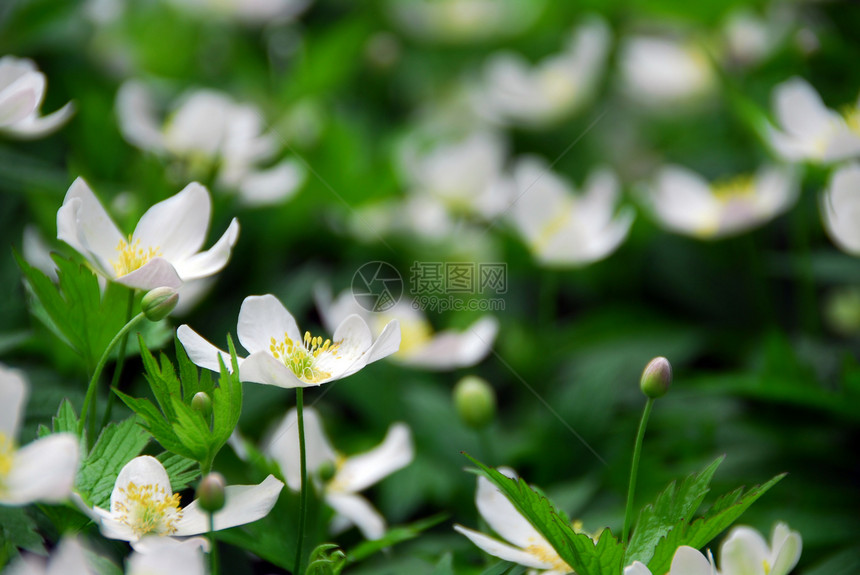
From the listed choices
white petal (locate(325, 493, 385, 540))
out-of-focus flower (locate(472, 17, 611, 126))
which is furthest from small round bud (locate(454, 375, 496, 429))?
out-of-focus flower (locate(472, 17, 611, 126))

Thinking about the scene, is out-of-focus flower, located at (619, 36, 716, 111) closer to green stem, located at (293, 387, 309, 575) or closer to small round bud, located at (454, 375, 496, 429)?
small round bud, located at (454, 375, 496, 429)

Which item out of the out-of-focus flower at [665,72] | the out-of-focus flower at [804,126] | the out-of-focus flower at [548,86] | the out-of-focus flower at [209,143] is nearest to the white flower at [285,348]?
the out-of-focus flower at [209,143]

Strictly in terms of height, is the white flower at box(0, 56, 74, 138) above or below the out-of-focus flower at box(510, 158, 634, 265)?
above

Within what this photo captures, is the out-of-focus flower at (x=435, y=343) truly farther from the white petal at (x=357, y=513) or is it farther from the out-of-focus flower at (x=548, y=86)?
the out-of-focus flower at (x=548, y=86)

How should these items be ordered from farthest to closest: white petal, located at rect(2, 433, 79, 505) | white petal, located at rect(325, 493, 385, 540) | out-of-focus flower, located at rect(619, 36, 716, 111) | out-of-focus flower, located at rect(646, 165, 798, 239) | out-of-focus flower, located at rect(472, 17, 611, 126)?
out-of-focus flower, located at rect(619, 36, 716, 111) < out-of-focus flower, located at rect(472, 17, 611, 126) < out-of-focus flower, located at rect(646, 165, 798, 239) < white petal, located at rect(325, 493, 385, 540) < white petal, located at rect(2, 433, 79, 505)

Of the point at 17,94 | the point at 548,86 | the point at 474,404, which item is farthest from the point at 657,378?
the point at 548,86

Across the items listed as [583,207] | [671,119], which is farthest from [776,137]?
[671,119]
